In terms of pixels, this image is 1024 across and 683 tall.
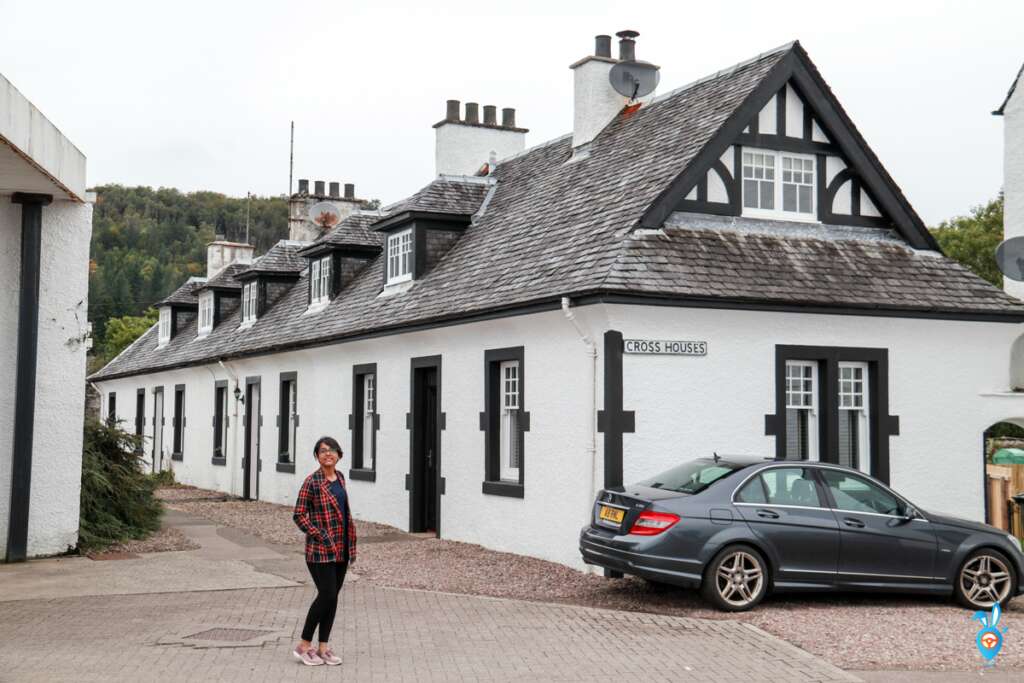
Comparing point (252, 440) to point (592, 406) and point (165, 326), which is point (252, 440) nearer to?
point (165, 326)

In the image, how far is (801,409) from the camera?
50.1ft

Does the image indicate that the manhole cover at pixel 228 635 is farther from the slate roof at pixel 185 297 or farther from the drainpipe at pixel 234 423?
the slate roof at pixel 185 297

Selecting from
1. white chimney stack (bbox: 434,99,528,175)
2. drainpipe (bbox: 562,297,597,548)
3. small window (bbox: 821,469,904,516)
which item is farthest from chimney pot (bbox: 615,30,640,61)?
small window (bbox: 821,469,904,516)

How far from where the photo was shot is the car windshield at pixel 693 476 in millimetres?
12016

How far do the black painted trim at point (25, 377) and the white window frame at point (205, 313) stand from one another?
18.1 m

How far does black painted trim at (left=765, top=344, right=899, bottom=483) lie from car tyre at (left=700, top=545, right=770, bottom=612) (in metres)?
3.35

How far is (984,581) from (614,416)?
Answer: 4.32m

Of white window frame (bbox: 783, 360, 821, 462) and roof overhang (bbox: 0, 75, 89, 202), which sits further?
white window frame (bbox: 783, 360, 821, 462)

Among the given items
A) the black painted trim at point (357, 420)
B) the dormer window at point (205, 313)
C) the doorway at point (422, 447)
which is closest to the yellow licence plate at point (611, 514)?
the doorway at point (422, 447)

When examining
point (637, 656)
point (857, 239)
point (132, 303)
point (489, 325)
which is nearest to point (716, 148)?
point (857, 239)

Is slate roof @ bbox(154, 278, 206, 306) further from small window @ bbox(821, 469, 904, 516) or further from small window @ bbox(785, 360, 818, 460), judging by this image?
small window @ bbox(821, 469, 904, 516)

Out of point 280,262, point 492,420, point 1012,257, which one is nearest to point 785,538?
point 492,420

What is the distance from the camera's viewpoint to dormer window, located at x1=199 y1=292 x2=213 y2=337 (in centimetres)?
3347

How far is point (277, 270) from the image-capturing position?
29125 mm
